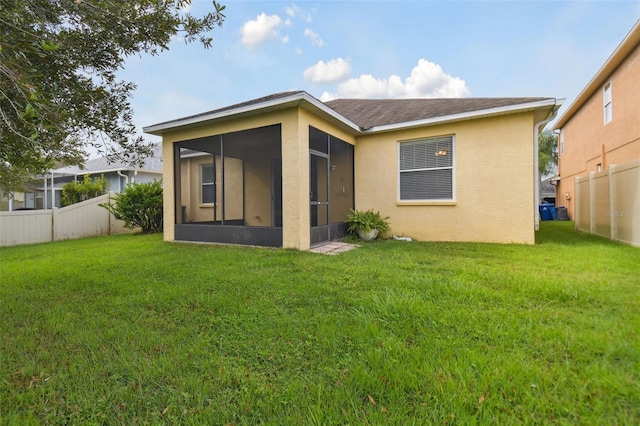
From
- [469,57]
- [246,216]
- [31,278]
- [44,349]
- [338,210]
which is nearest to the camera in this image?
[44,349]

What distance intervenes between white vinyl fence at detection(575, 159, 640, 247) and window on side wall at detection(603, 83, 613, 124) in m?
3.81

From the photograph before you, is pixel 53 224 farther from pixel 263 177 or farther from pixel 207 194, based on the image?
pixel 263 177

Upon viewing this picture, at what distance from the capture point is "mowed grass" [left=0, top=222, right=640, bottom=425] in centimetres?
158

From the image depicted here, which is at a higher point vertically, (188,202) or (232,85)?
(232,85)

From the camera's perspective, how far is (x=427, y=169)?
7.30 meters

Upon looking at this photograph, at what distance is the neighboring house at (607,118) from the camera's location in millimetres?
9008

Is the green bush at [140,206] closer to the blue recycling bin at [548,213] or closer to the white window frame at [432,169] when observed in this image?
the white window frame at [432,169]

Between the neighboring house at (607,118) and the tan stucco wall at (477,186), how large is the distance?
5.86m

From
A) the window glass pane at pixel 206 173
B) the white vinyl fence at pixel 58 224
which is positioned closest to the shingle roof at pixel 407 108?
the window glass pane at pixel 206 173

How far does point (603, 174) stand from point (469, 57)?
16.9ft

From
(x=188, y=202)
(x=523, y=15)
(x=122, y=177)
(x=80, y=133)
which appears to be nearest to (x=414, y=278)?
(x=80, y=133)

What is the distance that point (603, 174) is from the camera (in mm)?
7500

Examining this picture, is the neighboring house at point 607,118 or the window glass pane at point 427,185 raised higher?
the neighboring house at point 607,118

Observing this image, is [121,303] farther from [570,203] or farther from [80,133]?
[570,203]
